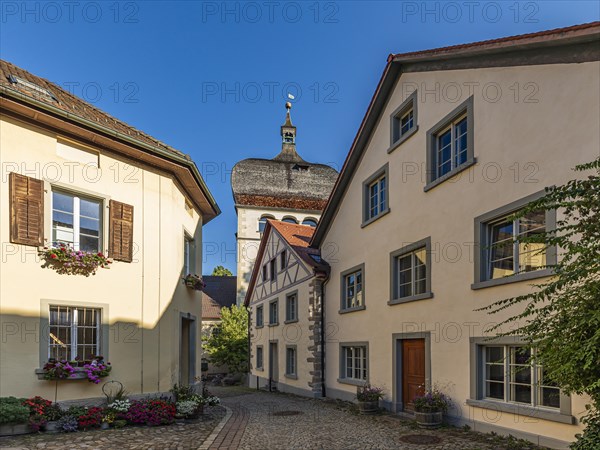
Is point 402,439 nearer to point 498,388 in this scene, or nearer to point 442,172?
point 498,388

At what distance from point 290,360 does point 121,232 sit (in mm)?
11645

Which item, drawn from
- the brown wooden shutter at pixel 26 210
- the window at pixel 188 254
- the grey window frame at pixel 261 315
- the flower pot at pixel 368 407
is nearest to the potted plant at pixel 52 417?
the brown wooden shutter at pixel 26 210

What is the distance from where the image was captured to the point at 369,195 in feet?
48.3

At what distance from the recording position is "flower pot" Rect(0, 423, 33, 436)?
28.1 ft

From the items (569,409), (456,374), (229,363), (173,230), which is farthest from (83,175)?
(229,363)

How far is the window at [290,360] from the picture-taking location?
2003cm

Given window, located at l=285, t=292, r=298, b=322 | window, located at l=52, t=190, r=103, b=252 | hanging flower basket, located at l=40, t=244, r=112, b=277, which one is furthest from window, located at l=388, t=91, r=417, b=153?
window, located at l=285, t=292, r=298, b=322

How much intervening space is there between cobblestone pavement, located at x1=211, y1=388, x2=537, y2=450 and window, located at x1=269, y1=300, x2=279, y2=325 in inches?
373

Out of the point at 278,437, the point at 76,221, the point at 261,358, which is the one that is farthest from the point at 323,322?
the point at 76,221

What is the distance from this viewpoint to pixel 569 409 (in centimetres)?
700

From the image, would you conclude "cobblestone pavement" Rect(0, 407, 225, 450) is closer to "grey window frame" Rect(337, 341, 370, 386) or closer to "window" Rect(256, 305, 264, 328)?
"grey window frame" Rect(337, 341, 370, 386)

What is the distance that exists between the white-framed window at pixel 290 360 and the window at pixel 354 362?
14.5 feet

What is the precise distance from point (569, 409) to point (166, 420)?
296 inches

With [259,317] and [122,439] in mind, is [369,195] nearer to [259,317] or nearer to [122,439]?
[122,439]
